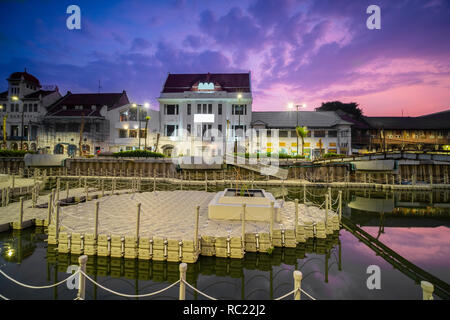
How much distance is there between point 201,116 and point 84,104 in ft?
93.1

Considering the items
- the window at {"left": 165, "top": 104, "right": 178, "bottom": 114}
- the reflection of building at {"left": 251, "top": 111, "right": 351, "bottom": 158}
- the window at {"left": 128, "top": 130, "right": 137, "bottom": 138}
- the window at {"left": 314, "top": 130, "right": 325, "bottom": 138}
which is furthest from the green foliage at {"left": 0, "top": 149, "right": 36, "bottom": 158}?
the window at {"left": 314, "top": 130, "right": 325, "bottom": 138}

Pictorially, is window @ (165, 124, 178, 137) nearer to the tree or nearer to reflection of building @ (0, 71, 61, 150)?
reflection of building @ (0, 71, 61, 150)

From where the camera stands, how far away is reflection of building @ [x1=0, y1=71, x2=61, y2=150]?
50969mm

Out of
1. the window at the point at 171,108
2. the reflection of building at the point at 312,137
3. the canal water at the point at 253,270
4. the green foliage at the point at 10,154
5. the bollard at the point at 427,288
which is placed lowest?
the canal water at the point at 253,270

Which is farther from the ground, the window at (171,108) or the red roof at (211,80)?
the red roof at (211,80)

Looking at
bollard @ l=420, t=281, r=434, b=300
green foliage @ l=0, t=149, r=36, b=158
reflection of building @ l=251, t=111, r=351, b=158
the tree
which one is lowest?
bollard @ l=420, t=281, r=434, b=300

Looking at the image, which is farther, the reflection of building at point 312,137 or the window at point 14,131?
the window at point 14,131

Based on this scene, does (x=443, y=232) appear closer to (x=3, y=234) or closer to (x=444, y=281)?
(x=444, y=281)

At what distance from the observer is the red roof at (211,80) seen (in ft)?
169

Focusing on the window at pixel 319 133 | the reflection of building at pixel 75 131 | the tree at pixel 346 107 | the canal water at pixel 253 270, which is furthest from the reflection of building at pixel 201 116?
the tree at pixel 346 107

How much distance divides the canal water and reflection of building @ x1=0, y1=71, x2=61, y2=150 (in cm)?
5109

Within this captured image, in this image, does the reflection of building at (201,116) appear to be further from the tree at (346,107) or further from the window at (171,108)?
the tree at (346,107)

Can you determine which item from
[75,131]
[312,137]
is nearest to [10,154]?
[75,131]

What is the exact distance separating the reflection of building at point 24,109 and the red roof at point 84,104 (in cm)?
227
